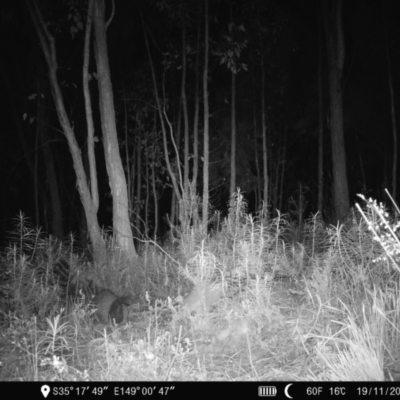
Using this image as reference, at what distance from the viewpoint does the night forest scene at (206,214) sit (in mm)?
3871

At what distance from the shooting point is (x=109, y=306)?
5.35 m

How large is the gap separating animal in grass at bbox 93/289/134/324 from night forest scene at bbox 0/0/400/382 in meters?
0.04

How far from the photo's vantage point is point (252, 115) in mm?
19547

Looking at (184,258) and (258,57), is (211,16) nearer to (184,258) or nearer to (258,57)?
(258,57)

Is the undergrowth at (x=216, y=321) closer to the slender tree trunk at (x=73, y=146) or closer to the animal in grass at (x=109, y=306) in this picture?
the animal in grass at (x=109, y=306)

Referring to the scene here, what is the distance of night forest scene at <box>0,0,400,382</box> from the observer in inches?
152
